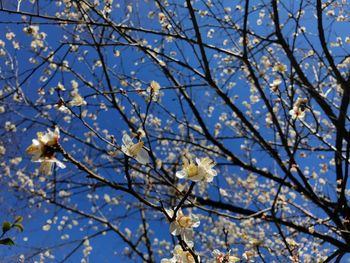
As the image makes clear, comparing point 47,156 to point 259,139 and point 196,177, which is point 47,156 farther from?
point 259,139

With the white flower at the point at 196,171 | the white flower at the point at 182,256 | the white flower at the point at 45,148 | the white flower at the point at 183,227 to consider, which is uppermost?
the white flower at the point at 45,148

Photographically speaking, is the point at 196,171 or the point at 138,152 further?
the point at 138,152

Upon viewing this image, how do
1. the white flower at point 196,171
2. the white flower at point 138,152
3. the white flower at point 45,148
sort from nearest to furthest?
the white flower at point 45,148, the white flower at point 196,171, the white flower at point 138,152

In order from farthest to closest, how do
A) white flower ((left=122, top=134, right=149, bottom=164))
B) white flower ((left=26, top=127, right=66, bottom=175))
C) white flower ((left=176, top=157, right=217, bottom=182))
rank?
white flower ((left=122, top=134, right=149, bottom=164))
white flower ((left=176, top=157, right=217, bottom=182))
white flower ((left=26, top=127, right=66, bottom=175))

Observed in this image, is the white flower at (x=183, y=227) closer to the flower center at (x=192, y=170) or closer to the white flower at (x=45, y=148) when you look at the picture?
the flower center at (x=192, y=170)

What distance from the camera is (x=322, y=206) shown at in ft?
12.2

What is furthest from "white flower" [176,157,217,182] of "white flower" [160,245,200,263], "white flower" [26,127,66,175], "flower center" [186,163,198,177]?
"white flower" [26,127,66,175]

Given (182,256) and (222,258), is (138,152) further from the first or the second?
(222,258)

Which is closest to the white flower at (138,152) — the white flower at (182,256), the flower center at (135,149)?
the flower center at (135,149)

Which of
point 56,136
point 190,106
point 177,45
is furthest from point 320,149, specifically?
point 56,136

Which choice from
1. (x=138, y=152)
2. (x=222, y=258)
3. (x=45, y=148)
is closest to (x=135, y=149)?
(x=138, y=152)

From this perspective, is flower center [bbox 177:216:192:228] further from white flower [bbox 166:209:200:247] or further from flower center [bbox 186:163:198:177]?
flower center [bbox 186:163:198:177]

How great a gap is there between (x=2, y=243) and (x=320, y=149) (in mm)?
4313

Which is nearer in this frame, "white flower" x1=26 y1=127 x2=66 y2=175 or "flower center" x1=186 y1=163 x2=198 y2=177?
"white flower" x1=26 y1=127 x2=66 y2=175
